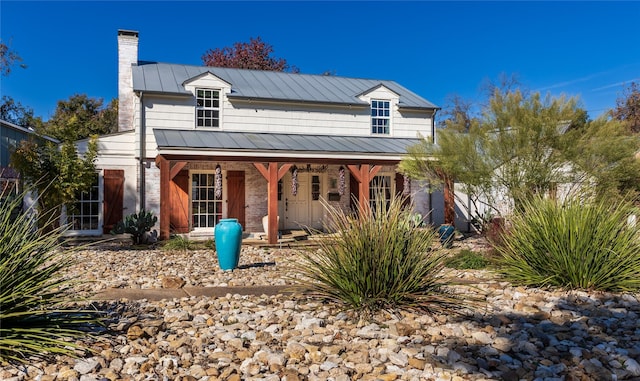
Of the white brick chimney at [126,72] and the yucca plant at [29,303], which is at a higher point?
the white brick chimney at [126,72]

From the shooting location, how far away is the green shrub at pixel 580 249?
6.29m

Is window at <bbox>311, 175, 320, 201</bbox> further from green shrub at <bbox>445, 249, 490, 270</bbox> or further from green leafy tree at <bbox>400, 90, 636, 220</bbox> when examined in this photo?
green shrub at <bbox>445, 249, 490, 270</bbox>

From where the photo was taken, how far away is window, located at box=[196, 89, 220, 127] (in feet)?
49.9

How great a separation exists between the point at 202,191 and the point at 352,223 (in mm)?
10383

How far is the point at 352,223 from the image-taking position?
5.43 meters

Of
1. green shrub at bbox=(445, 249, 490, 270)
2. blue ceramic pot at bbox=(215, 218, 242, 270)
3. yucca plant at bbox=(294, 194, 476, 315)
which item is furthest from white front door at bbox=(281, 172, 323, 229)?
yucca plant at bbox=(294, 194, 476, 315)

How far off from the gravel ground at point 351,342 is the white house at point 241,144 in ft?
24.4

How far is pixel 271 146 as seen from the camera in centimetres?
1352

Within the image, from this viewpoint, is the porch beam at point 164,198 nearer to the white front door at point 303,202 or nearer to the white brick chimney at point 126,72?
the white brick chimney at point 126,72

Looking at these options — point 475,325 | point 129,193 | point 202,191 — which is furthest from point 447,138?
point 129,193

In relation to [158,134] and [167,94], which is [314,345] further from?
[167,94]

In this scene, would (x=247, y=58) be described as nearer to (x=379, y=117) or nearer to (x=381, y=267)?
(x=379, y=117)

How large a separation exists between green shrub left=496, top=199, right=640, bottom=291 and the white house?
6816mm

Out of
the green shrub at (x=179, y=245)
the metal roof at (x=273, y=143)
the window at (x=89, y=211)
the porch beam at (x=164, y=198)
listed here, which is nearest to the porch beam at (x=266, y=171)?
the metal roof at (x=273, y=143)
